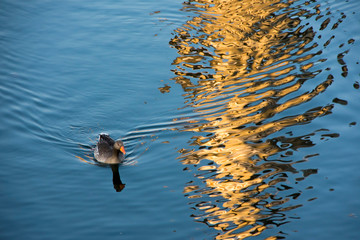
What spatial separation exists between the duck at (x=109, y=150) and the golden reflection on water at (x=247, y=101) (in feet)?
5.09

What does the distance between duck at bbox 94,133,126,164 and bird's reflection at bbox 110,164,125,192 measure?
119mm

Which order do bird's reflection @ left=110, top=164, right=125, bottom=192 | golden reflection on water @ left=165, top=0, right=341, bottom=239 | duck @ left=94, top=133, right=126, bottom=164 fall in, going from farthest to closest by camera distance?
duck @ left=94, top=133, right=126, bottom=164
bird's reflection @ left=110, top=164, right=125, bottom=192
golden reflection on water @ left=165, top=0, right=341, bottom=239

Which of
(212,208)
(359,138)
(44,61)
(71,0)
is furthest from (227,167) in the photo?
(71,0)

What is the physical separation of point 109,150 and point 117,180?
767mm

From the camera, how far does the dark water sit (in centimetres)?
977

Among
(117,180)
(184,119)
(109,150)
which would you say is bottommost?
(117,180)

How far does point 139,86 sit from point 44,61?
3550 millimetres

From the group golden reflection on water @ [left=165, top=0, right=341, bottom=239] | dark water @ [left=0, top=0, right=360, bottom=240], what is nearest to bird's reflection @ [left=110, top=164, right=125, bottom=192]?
dark water @ [left=0, top=0, right=360, bottom=240]

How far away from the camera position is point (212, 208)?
9.94 metres

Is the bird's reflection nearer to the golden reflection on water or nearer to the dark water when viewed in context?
the dark water

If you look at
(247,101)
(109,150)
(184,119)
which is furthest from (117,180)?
(247,101)

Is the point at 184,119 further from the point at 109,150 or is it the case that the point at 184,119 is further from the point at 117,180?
the point at 117,180

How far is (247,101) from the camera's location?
13.4 m

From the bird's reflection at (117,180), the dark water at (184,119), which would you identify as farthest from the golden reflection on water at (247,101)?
the bird's reflection at (117,180)
